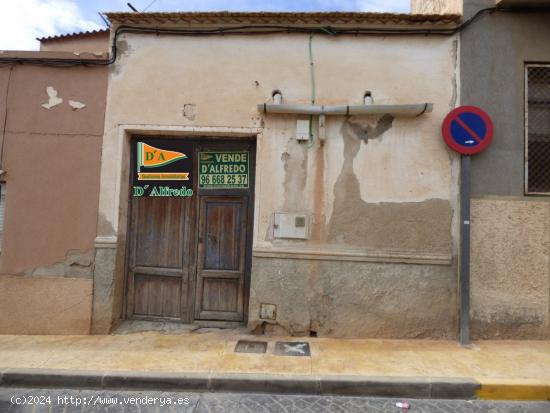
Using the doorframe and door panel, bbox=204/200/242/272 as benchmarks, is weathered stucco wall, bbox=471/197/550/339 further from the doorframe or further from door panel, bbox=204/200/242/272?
door panel, bbox=204/200/242/272

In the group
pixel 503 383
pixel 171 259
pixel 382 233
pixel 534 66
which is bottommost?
pixel 503 383

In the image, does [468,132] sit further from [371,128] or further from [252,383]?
[252,383]

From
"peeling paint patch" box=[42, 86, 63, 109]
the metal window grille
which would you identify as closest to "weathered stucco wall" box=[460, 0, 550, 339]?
the metal window grille

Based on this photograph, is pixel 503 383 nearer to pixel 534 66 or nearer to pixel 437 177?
pixel 437 177

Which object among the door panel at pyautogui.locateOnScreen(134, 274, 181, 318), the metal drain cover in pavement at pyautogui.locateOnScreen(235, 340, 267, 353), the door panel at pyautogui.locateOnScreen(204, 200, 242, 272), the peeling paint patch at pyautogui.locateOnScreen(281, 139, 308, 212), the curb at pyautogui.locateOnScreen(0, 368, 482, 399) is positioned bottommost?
the curb at pyautogui.locateOnScreen(0, 368, 482, 399)

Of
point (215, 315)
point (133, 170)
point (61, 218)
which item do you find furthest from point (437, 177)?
point (61, 218)

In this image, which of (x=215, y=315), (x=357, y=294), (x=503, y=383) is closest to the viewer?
(x=503, y=383)

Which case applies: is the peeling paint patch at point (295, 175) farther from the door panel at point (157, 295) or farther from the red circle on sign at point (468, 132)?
the door panel at point (157, 295)

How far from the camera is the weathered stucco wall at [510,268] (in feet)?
15.8

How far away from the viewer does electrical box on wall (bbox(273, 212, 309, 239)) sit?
196 inches

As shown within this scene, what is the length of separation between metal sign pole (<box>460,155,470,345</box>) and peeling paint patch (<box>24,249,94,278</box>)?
5.08m

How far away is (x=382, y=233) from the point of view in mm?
4945

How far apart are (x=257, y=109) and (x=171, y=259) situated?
2.56 metres

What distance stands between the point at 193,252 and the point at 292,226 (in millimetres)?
1581
